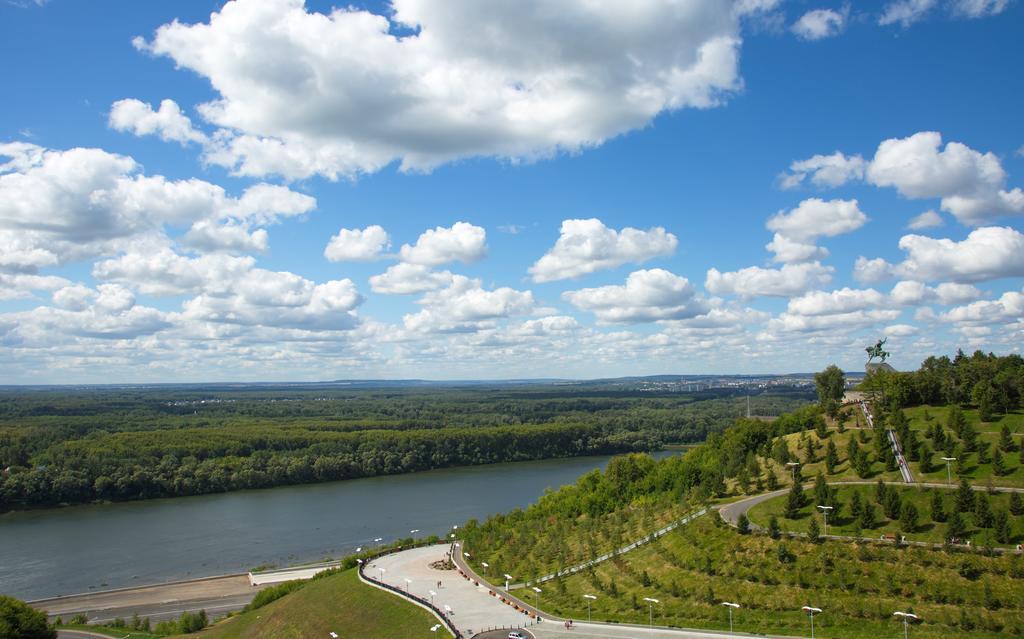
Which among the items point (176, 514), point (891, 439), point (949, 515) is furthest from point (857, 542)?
point (176, 514)

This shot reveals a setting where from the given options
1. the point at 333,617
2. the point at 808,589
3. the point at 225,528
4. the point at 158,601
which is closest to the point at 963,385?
the point at 808,589

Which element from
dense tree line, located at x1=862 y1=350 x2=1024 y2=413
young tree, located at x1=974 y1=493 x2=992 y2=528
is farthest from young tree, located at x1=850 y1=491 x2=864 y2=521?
dense tree line, located at x1=862 y1=350 x2=1024 y2=413

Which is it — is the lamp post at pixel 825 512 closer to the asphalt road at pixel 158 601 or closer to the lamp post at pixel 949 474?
the lamp post at pixel 949 474

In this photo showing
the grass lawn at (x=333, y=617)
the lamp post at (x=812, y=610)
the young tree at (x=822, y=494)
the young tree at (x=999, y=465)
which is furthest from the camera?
the young tree at (x=999, y=465)

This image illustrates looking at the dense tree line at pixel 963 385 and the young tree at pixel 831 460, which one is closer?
the young tree at pixel 831 460

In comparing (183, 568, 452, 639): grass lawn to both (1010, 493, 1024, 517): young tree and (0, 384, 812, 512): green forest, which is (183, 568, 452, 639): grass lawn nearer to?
(1010, 493, 1024, 517): young tree

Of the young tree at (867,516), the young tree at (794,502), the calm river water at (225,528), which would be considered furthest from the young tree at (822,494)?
the calm river water at (225,528)

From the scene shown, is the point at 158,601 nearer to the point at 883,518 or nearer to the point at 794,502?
the point at 794,502
